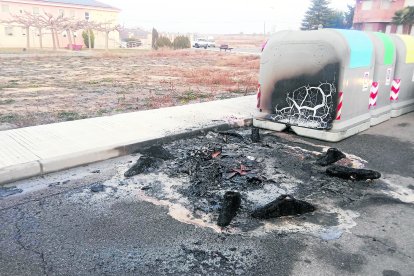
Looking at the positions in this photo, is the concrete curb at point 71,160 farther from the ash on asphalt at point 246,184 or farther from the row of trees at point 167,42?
the row of trees at point 167,42

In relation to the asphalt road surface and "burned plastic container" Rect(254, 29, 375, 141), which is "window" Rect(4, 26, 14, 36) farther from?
the asphalt road surface

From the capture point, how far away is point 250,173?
5297 mm

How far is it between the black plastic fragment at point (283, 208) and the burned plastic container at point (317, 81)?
3278mm

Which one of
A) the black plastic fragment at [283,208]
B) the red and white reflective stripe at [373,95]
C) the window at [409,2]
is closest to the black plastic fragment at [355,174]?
→ the black plastic fragment at [283,208]

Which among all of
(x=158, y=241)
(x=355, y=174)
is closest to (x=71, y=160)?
(x=158, y=241)

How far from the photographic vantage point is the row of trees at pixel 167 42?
156ft

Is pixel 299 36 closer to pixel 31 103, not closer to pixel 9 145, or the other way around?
pixel 9 145

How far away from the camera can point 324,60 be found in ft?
22.4

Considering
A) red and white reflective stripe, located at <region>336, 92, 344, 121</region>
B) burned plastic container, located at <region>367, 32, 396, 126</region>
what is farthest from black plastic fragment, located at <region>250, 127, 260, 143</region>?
burned plastic container, located at <region>367, 32, 396, 126</region>

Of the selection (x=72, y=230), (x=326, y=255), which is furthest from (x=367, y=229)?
(x=72, y=230)

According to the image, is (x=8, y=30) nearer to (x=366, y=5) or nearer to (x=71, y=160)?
(x=71, y=160)

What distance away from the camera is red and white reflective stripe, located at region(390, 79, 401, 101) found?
9.35 meters

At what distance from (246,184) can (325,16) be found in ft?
215

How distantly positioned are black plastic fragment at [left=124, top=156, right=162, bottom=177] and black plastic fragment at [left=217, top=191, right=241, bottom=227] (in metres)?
1.61
